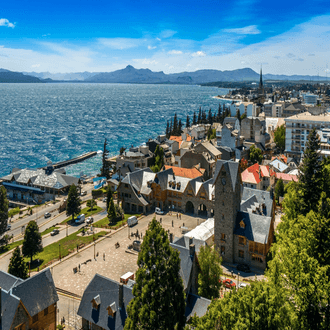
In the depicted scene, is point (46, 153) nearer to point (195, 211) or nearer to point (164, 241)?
point (195, 211)

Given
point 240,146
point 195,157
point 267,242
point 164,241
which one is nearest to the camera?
point 164,241

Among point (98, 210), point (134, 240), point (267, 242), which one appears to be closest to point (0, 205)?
point (98, 210)

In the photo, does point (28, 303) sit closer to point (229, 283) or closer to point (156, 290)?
point (156, 290)

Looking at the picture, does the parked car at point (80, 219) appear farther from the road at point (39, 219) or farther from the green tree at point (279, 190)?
the green tree at point (279, 190)

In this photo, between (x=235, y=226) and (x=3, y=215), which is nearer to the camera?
(x=235, y=226)

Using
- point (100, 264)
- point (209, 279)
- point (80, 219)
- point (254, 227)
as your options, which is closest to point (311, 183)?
point (254, 227)

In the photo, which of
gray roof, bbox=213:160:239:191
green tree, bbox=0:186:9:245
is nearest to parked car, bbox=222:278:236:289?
gray roof, bbox=213:160:239:191

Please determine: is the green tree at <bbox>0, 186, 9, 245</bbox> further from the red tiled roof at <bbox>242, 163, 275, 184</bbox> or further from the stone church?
the red tiled roof at <bbox>242, 163, 275, 184</bbox>

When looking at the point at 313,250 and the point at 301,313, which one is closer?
the point at 301,313
